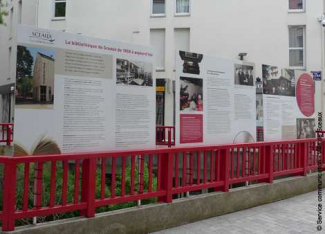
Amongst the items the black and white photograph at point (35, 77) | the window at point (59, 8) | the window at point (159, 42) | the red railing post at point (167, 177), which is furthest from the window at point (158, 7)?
the black and white photograph at point (35, 77)

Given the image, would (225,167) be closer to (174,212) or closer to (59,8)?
(174,212)

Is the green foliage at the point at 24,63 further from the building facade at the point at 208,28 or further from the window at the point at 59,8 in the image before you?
the window at the point at 59,8

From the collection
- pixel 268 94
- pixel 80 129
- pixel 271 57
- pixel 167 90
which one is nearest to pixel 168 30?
pixel 167 90

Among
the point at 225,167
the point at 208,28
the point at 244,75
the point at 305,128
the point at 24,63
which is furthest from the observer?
the point at 208,28

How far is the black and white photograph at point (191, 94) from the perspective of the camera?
6.05 meters

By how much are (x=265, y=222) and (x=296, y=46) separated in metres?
15.4

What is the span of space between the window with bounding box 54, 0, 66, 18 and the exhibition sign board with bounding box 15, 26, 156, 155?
17254 mm

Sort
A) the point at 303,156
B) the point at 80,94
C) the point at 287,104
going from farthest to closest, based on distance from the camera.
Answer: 1. the point at 303,156
2. the point at 287,104
3. the point at 80,94

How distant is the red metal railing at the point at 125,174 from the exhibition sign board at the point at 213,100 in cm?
30

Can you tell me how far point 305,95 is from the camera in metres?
8.64

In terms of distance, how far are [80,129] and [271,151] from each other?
13.5 ft

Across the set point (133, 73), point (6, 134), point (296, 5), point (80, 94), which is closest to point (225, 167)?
point (133, 73)

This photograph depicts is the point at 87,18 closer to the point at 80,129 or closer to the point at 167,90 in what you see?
the point at 167,90

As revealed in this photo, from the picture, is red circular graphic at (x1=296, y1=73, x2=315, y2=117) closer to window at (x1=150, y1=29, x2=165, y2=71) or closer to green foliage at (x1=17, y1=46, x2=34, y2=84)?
green foliage at (x1=17, y1=46, x2=34, y2=84)
